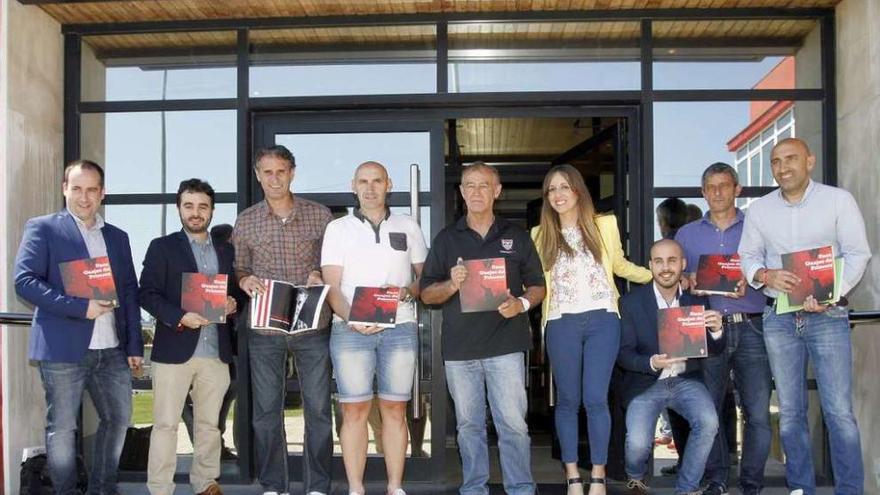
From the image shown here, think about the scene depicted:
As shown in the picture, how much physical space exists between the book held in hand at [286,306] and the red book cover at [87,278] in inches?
28.8

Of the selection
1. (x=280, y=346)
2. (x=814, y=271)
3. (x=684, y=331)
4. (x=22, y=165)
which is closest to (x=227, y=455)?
(x=280, y=346)

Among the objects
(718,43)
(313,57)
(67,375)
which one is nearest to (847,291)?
(718,43)

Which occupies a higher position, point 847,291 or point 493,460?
point 847,291

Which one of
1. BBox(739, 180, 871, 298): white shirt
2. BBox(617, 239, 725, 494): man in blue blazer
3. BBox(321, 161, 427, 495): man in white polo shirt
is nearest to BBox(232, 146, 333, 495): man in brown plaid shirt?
BBox(321, 161, 427, 495): man in white polo shirt

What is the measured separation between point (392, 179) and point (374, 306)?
1.36 metres

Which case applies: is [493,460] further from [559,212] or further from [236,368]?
[559,212]

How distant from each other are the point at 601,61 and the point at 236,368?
3.01 m

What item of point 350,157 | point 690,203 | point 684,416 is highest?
point 350,157

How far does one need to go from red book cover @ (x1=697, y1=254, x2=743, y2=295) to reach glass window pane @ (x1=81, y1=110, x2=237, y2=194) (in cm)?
291

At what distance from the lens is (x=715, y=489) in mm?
4602

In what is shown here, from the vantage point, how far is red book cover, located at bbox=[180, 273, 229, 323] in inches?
169

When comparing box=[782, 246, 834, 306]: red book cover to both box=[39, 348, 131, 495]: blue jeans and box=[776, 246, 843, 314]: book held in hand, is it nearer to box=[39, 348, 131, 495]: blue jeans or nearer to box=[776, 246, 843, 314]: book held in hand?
box=[776, 246, 843, 314]: book held in hand

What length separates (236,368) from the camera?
5246 mm

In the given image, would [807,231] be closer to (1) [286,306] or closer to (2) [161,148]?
(1) [286,306]
